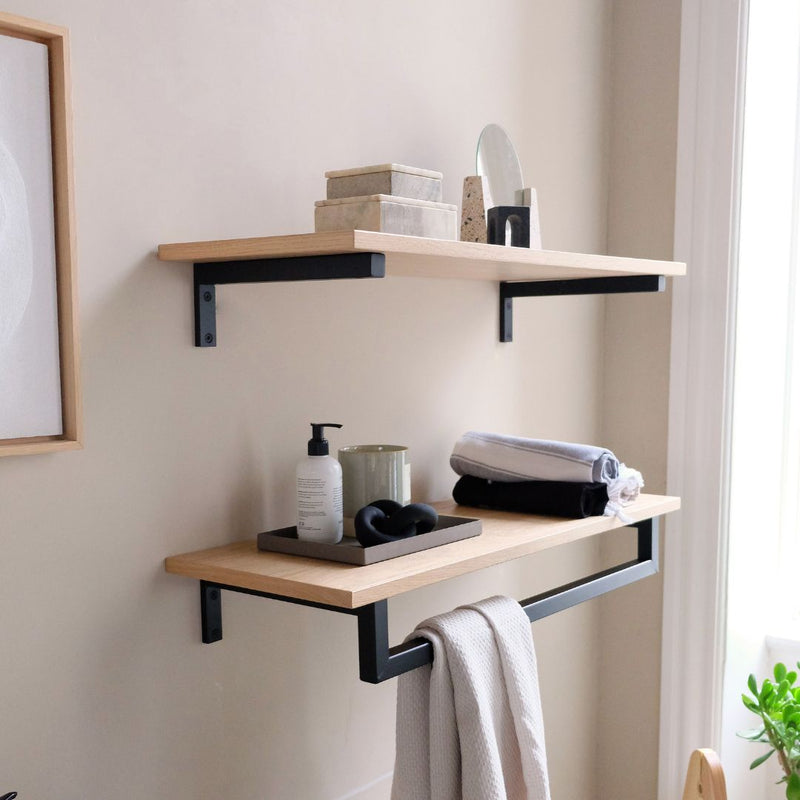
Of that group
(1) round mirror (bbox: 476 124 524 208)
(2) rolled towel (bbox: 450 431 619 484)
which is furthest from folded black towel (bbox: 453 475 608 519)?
(1) round mirror (bbox: 476 124 524 208)

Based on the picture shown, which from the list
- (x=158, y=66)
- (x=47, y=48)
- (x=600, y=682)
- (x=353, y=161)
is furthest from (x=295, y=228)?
Answer: (x=600, y=682)

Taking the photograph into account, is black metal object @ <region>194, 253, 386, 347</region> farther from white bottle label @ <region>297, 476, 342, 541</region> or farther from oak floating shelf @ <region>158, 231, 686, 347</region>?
white bottle label @ <region>297, 476, 342, 541</region>

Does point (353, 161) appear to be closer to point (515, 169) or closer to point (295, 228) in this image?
point (295, 228)

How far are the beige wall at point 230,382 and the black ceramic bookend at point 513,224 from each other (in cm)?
17

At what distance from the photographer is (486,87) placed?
139 centimetres

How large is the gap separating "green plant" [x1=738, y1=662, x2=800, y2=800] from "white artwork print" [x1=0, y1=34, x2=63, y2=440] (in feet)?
3.92

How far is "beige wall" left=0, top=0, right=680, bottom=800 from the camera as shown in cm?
92

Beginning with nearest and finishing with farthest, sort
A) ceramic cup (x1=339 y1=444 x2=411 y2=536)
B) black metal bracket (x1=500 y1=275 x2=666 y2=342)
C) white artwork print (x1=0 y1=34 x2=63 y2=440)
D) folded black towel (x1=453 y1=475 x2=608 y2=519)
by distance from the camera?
white artwork print (x1=0 y1=34 x2=63 y2=440), ceramic cup (x1=339 y1=444 x2=411 y2=536), folded black towel (x1=453 y1=475 x2=608 y2=519), black metal bracket (x1=500 y1=275 x2=666 y2=342)

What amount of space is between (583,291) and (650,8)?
57 centimetres

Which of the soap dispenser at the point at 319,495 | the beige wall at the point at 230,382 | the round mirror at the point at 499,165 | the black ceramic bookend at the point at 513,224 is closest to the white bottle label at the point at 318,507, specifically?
the soap dispenser at the point at 319,495

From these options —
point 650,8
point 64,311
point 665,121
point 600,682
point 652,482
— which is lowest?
point 600,682

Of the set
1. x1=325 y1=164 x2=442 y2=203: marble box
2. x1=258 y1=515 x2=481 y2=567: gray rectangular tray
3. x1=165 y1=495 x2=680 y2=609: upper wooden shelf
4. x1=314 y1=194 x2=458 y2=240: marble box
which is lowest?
x1=165 y1=495 x2=680 y2=609: upper wooden shelf

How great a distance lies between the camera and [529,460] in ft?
4.17

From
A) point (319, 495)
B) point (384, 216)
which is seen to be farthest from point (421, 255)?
point (319, 495)
